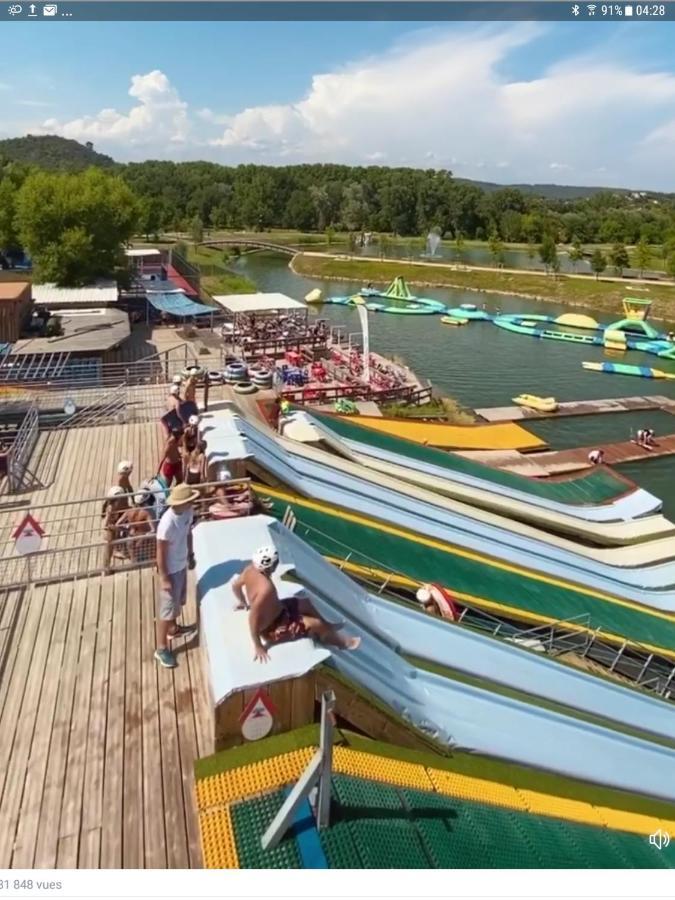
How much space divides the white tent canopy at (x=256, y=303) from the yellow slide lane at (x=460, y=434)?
12589 mm

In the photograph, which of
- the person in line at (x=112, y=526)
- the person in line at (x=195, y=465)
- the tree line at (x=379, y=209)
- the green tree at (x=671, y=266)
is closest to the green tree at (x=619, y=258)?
the tree line at (x=379, y=209)

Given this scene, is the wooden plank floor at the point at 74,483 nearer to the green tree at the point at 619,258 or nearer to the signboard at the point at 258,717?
the signboard at the point at 258,717

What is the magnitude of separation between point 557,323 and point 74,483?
47862 millimetres

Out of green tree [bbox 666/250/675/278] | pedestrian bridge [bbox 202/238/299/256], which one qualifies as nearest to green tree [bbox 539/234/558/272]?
green tree [bbox 666/250/675/278]

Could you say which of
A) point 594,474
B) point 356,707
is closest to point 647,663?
point 356,707

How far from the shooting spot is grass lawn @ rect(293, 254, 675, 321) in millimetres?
62969

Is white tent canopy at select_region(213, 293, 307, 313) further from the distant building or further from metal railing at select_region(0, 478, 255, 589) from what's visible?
metal railing at select_region(0, 478, 255, 589)

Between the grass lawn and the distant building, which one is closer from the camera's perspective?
the distant building

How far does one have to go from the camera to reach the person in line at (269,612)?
465 centimetres

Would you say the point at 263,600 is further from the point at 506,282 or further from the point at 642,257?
the point at 642,257

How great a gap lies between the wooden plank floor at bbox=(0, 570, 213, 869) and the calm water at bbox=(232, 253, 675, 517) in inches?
783

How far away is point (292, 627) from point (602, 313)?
6296cm

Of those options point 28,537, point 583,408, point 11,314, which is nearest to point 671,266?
point 583,408

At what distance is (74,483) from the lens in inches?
426
